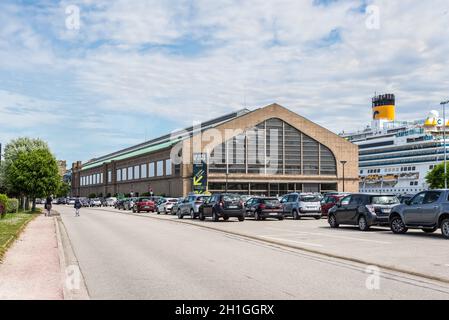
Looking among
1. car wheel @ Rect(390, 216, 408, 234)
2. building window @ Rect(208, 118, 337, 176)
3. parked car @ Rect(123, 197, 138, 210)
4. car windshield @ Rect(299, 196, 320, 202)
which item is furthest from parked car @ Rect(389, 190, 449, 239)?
building window @ Rect(208, 118, 337, 176)

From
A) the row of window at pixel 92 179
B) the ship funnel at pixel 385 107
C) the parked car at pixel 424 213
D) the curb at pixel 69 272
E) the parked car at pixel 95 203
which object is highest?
the ship funnel at pixel 385 107

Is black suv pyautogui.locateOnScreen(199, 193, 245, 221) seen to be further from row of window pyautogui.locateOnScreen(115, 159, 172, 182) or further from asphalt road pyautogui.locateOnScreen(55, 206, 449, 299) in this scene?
row of window pyautogui.locateOnScreen(115, 159, 172, 182)

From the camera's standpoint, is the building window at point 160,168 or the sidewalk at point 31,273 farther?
the building window at point 160,168

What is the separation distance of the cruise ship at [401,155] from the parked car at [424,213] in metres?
82.4

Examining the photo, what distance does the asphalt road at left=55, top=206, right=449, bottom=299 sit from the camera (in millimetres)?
8180

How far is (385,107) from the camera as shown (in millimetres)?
138500

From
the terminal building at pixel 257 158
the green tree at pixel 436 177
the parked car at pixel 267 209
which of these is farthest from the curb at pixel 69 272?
the green tree at pixel 436 177

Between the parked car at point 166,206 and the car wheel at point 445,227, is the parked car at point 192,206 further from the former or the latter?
the car wheel at point 445,227

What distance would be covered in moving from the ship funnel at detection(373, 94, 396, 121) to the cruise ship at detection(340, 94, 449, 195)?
17630mm

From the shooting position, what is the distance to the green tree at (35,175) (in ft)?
162

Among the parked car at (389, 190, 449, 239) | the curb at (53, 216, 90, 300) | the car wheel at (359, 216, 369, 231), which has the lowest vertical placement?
the curb at (53, 216, 90, 300)

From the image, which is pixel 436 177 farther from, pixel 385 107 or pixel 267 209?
pixel 267 209
